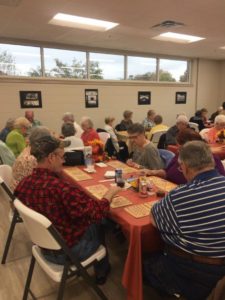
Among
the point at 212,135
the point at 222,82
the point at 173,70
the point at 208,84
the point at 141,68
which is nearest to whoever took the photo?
the point at 212,135

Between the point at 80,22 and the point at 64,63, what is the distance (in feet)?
7.04

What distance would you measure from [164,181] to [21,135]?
2.50 m

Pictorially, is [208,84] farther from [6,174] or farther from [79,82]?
[6,174]

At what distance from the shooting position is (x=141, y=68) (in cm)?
752

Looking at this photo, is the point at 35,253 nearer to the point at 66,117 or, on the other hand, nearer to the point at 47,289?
the point at 47,289

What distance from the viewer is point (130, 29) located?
4605 mm

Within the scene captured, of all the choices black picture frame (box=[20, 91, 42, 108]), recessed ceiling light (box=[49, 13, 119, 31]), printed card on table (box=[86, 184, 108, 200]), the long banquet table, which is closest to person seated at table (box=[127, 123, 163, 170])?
printed card on table (box=[86, 184, 108, 200])

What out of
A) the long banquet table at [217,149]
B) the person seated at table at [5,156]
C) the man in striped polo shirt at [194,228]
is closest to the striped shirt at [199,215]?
the man in striped polo shirt at [194,228]

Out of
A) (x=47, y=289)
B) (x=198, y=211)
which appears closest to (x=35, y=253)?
(x=47, y=289)

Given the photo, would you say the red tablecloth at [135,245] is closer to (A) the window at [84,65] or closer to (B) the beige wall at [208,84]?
(A) the window at [84,65]

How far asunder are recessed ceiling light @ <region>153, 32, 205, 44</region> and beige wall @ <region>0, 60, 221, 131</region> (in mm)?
1892

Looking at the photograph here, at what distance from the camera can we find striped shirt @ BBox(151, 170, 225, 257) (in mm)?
1336

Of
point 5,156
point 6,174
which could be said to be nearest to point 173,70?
point 5,156

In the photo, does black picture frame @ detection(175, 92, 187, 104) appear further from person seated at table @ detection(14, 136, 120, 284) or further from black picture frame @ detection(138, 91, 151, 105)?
person seated at table @ detection(14, 136, 120, 284)
